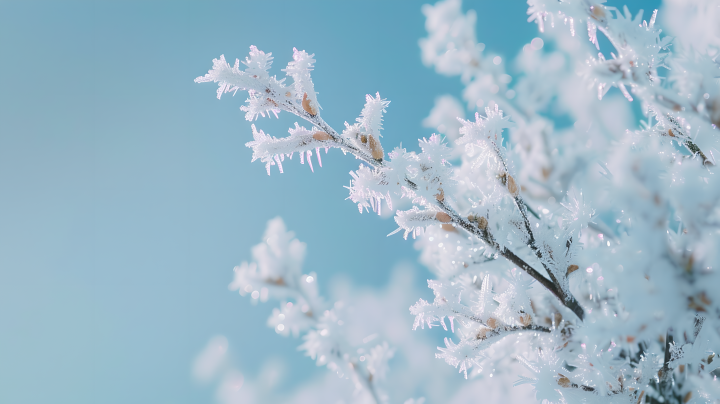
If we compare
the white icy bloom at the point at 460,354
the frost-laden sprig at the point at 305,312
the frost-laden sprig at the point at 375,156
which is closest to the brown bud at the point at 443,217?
the frost-laden sprig at the point at 375,156

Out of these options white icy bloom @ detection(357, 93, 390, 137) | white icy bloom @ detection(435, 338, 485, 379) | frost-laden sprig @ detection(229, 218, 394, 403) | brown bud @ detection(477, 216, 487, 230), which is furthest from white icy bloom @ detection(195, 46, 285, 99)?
frost-laden sprig @ detection(229, 218, 394, 403)

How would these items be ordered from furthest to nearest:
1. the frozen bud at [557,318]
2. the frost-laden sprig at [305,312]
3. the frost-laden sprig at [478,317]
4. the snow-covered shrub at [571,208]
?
the frost-laden sprig at [305,312]
the frozen bud at [557,318]
the frost-laden sprig at [478,317]
the snow-covered shrub at [571,208]

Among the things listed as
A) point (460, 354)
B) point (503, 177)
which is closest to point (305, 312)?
point (460, 354)

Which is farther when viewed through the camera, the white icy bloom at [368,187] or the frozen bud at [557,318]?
the frozen bud at [557,318]

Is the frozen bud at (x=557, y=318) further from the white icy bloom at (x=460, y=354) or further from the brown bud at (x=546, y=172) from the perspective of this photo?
the brown bud at (x=546, y=172)

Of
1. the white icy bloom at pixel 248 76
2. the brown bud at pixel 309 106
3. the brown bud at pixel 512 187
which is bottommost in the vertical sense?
the brown bud at pixel 512 187

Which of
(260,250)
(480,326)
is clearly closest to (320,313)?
(260,250)

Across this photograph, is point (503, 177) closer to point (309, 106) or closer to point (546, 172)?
point (309, 106)
